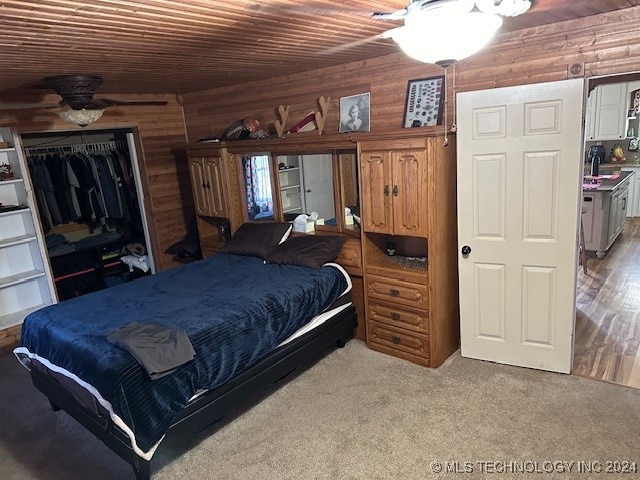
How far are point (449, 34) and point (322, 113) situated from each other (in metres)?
2.63

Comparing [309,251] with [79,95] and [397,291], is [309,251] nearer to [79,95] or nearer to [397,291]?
[397,291]

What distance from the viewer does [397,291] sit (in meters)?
3.48

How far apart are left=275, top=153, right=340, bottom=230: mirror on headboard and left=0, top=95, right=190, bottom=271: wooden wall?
1612mm

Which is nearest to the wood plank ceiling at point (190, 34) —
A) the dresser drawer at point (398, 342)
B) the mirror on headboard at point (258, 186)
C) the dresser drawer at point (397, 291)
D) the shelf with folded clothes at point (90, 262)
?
the mirror on headboard at point (258, 186)

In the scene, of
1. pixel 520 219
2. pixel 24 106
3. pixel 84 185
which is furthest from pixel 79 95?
pixel 520 219

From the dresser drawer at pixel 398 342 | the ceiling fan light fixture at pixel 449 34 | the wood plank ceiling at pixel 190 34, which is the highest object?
the wood plank ceiling at pixel 190 34

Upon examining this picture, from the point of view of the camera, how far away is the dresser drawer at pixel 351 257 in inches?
147

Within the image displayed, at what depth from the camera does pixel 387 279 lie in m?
3.52

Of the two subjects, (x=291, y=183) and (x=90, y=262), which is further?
(x=90, y=262)

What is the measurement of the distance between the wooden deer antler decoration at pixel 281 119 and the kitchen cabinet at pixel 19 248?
2283 mm

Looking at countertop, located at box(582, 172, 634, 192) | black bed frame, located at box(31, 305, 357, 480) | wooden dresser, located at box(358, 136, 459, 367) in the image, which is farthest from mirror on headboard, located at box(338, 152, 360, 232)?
countertop, located at box(582, 172, 634, 192)

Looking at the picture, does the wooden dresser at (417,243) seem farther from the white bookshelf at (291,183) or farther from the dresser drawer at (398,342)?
the white bookshelf at (291,183)

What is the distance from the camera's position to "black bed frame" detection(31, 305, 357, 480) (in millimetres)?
2459

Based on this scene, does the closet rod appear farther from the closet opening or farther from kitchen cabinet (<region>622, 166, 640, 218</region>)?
kitchen cabinet (<region>622, 166, 640, 218</region>)
